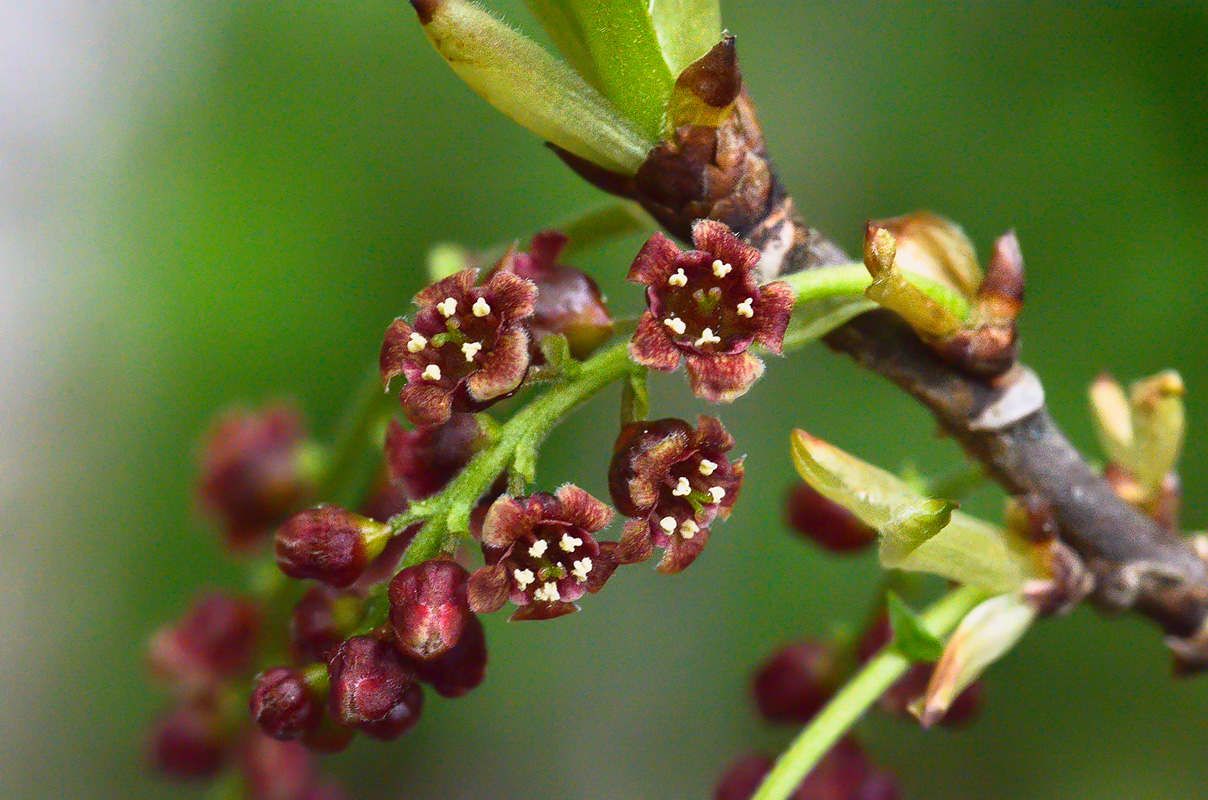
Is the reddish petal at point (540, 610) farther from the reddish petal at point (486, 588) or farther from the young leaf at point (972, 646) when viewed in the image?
the young leaf at point (972, 646)

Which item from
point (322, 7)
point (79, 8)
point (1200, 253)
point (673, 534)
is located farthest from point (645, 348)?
point (79, 8)

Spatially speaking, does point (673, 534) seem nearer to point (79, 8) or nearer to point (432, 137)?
point (432, 137)

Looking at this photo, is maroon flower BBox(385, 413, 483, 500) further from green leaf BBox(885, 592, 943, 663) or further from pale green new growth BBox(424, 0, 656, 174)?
green leaf BBox(885, 592, 943, 663)

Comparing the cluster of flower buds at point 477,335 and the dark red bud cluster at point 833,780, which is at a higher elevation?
the cluster of flower buds at point 477,335

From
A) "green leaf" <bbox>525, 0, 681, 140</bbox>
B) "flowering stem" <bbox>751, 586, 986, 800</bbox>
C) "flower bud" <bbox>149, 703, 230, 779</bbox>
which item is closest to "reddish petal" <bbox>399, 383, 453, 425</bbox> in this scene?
"green leaf" <bbox>525, 0, 681, 140</bbox>

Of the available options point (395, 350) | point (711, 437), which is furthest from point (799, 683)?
point (395, 350)

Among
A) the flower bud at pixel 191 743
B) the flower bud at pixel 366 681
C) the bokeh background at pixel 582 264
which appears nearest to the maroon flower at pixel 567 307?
the flower bud at pixel 366 681
